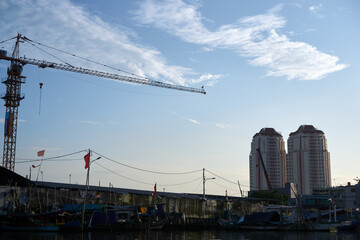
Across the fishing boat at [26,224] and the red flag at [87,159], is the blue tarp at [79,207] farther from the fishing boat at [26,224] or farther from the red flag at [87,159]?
the red flag at [87,159]

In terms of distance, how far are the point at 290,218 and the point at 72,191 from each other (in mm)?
36079

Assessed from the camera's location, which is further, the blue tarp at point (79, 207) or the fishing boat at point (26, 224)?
the blue tarp at point (79, 207)

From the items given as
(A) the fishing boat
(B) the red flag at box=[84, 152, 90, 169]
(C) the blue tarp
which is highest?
(B) the red flag at box=[84, 152, 90, 169]

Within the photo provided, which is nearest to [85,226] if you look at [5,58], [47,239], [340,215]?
[47,239]

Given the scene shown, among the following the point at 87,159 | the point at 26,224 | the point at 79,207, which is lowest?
the point at 26,224

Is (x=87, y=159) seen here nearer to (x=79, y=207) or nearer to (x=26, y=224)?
(x=79, y=207)

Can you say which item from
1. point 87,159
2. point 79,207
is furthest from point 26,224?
point 87,159

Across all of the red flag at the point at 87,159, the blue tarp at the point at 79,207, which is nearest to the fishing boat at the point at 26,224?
the blue tarp at the point at 79,207

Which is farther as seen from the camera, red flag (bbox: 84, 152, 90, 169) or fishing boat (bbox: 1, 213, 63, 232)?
red flag (bbox: 84, 152, 90, 169)

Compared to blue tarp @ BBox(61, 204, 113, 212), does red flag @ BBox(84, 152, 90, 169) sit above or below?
above

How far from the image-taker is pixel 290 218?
2601 inches

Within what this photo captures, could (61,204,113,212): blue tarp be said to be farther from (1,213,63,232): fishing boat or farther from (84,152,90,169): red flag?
(84,152,90,169): red flag

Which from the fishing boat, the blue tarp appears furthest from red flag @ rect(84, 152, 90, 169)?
the fishing boat

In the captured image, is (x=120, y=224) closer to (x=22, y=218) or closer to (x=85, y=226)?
(x=85, y=226)
